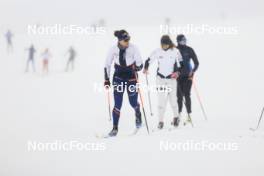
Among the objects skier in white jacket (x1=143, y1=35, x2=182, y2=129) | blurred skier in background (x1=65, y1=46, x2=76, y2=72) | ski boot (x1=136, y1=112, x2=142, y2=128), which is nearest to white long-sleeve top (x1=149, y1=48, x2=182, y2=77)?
skier in white jacket (x1=143, y1=35, x2=182, y2=129)

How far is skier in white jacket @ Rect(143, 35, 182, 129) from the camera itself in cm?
544

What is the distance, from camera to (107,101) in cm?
593

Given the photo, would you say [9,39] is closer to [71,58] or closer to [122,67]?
[71,58]

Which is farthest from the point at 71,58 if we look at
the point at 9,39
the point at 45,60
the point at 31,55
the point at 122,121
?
the point at 122,121

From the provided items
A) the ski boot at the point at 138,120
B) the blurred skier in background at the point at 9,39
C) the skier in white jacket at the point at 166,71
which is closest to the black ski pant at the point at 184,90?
the skier in white jacket at the point at 166,71

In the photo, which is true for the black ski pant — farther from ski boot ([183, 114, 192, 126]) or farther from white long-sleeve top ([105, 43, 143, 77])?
white long-sleeve top ([105, 43, 143, 77])

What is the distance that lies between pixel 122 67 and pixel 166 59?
1.94 ft

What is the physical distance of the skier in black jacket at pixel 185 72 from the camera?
19.0 feet

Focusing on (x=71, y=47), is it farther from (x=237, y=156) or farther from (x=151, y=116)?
(x=237, y=156)

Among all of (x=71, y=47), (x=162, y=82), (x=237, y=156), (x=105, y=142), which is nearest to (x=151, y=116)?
(x=162, y=82)

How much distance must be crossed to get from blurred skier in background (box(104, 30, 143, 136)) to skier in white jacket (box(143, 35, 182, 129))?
253 millimetres

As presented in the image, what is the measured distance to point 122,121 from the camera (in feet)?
18.6

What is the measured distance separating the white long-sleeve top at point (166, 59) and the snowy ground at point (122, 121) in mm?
423

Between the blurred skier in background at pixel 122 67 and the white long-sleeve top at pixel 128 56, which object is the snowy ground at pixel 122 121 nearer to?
the blurred skier in background at pixel 122 67
